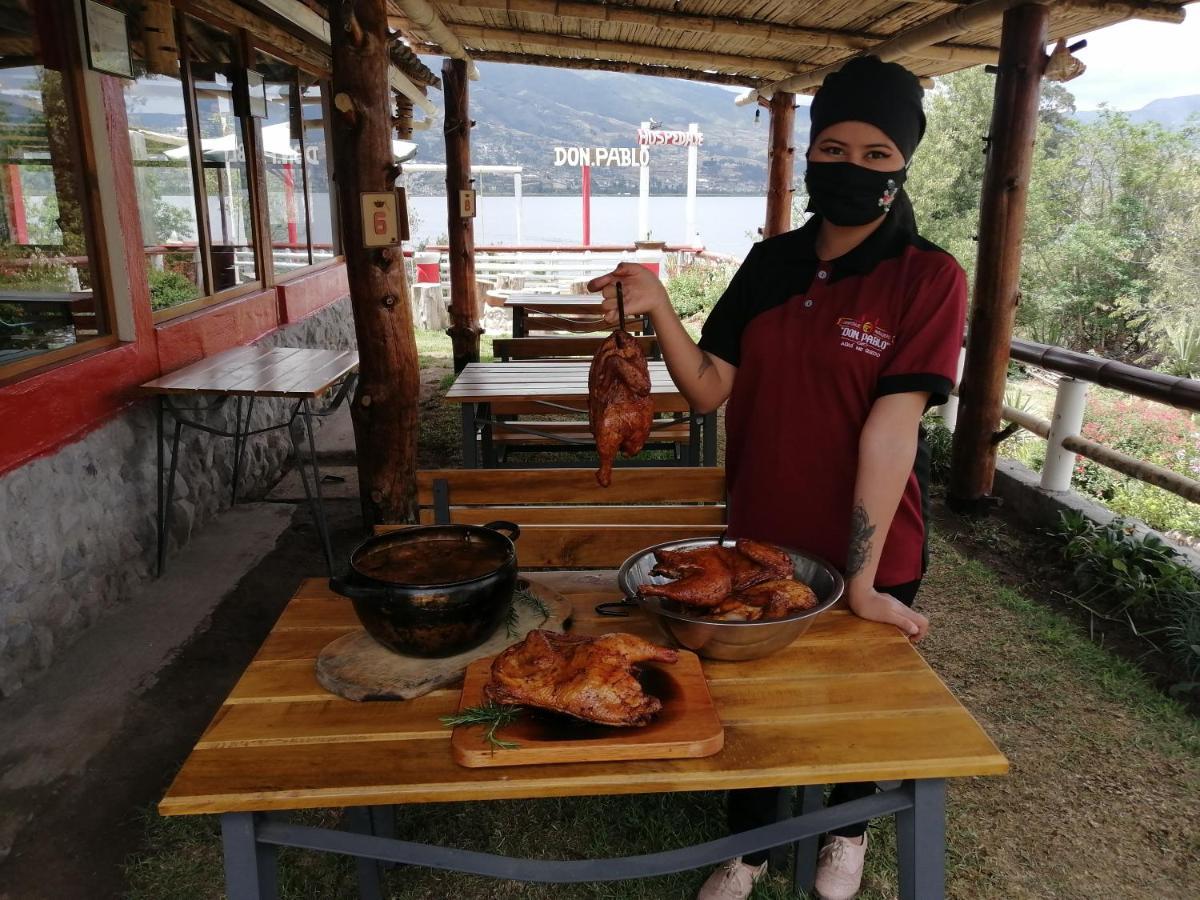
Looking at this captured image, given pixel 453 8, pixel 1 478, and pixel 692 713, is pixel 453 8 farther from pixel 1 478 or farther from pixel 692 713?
pixel 692 713

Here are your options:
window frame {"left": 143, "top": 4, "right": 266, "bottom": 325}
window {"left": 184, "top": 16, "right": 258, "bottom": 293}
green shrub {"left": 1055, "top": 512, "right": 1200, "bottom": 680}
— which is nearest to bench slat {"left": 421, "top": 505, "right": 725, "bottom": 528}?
green shrub {"left": 1055, "top": 512, "right": 1200, "bottom": 680}

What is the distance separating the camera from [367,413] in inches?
183

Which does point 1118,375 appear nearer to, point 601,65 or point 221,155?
point 601,65

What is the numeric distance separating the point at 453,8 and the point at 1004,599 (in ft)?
20.6

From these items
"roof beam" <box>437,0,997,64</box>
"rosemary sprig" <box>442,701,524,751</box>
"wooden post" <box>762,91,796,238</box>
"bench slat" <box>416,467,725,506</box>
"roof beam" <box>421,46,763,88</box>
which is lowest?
"bench slat" <box>416,467,725,506</box>

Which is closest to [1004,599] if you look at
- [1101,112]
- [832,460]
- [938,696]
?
[832,460]

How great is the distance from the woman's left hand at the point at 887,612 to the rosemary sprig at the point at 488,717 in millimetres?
871

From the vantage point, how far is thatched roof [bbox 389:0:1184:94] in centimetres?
530

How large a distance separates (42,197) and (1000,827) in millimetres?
5127

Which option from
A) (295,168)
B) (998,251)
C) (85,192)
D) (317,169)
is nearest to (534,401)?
(85,192)

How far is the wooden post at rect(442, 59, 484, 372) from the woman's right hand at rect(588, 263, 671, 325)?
6858 millimetres

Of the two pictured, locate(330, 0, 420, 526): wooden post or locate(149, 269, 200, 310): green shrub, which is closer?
locate(330, 0, 420, 526): wooden post

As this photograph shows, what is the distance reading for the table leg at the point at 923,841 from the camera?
151 cm

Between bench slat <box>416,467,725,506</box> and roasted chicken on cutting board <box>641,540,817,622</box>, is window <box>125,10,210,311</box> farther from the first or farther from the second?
roasted chicken on cutting board <box>641,540,817,622</box>
